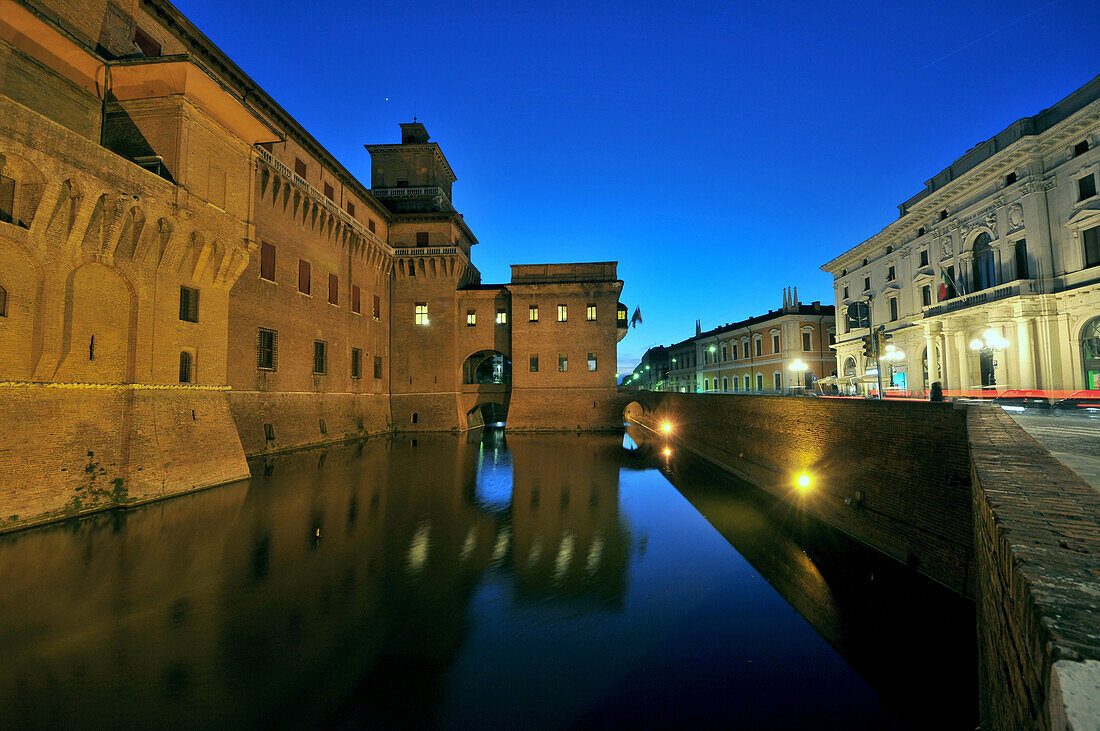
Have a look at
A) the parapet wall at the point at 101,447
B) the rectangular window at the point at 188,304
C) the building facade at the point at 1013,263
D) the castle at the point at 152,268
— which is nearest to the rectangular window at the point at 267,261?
the castle at the point at 152,268

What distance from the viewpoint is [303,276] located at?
23.5 meters

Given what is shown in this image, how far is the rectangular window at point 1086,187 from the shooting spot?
19.3m

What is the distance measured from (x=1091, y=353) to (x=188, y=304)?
34609 millimetres

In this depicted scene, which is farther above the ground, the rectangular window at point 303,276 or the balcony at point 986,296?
the rectangular window at point 303,276

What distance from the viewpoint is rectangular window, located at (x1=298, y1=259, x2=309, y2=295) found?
23.2 metres

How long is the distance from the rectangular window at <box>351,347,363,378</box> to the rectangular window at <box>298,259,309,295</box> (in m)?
5.61

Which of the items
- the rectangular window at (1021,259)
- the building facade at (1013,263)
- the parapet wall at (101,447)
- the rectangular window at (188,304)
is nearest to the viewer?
the parapet wall at (101,447)

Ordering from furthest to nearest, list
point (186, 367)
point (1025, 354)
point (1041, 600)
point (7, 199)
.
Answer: point (1025, 354) < point (186, 367) < point (7, 199) < point (1041, 600)

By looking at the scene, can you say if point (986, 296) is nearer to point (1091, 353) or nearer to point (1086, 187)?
point (1091, 353)

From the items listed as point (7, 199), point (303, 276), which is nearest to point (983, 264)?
point (303, 276)

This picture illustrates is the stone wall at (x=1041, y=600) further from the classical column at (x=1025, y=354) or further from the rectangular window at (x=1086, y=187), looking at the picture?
the rectangular window at (x=1086, y=187)

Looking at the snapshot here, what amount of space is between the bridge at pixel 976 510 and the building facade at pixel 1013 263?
36.8 feet

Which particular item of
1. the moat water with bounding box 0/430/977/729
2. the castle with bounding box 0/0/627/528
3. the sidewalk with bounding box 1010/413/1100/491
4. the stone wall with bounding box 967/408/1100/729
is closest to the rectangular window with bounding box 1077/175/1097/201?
the sidewalk with bounding box 1010/413/1100/491

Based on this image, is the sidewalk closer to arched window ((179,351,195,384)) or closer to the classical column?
the classical column
